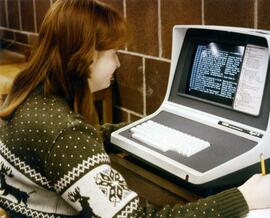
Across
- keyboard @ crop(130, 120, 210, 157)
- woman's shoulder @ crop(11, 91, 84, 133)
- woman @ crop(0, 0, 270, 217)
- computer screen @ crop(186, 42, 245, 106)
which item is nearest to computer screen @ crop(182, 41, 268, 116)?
computer screen @ crop(186, 42, 245, 106)

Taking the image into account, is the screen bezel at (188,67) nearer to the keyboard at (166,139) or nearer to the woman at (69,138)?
the keyboard at (166,139)

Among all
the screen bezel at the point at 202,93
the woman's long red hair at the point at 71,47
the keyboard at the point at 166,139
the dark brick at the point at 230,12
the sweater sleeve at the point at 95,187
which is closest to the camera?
the sweater sleeve at the point at 95,187

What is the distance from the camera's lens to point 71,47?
3.81 ft

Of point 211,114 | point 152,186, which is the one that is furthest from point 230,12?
point 152,186

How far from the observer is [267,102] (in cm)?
128

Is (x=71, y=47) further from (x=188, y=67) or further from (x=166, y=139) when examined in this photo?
(x=188, y=67)

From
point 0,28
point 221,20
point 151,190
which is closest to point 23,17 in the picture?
point 0,28

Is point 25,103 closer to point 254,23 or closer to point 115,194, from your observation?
point 115,194

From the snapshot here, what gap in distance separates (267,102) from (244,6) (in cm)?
48

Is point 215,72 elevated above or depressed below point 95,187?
above

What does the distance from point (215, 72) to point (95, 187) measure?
0.59 meters

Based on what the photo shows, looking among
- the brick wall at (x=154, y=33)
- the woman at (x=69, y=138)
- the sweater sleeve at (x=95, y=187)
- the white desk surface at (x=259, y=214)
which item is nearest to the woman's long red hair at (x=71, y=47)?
the woman at (x=69, y=138)

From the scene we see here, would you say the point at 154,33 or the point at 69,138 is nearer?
the point at 69,138

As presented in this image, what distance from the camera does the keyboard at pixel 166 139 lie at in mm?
1287
